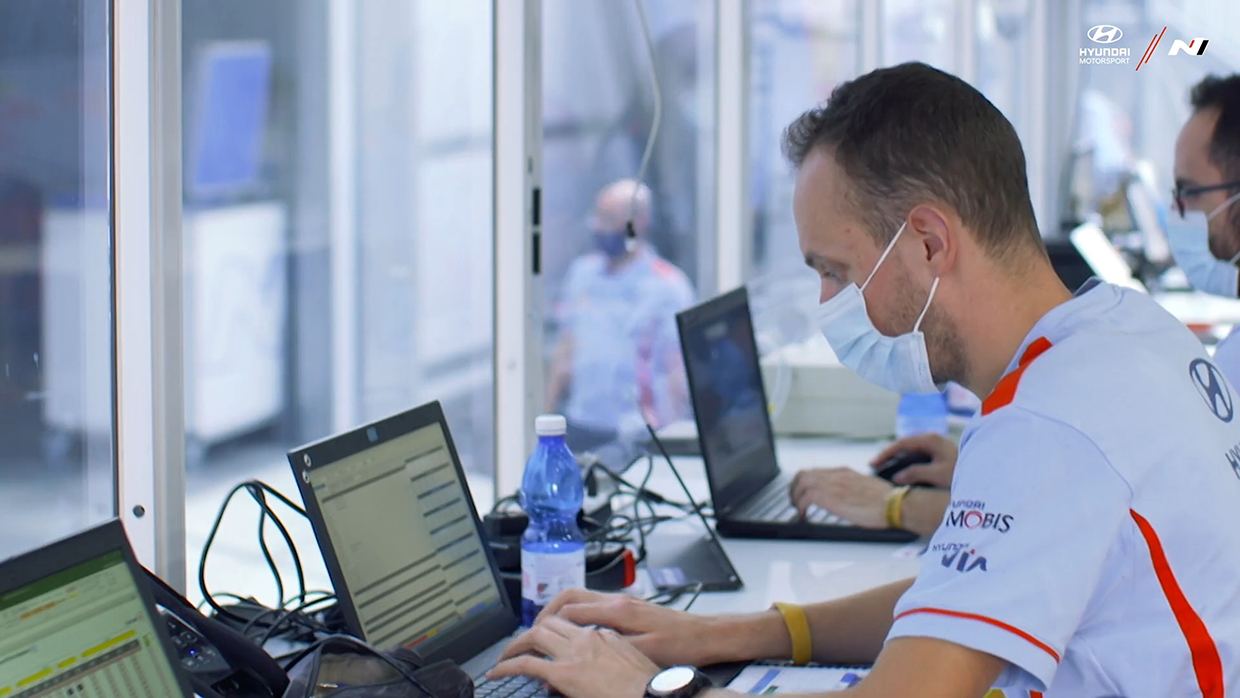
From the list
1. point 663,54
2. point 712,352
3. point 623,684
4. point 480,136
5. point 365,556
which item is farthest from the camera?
point 663,54

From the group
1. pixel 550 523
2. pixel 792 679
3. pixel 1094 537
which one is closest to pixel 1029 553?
pixel 1094 537

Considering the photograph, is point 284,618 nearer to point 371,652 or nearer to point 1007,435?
point 371,652

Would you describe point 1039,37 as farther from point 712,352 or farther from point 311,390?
point 712,352

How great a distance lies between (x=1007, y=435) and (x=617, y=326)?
295 cm

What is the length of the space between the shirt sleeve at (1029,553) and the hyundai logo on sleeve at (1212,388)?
0.65ft

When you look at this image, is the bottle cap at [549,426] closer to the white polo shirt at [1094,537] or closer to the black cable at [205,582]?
the black cable at [205,582]

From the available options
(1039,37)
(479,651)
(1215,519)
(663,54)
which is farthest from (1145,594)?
(1039,37)

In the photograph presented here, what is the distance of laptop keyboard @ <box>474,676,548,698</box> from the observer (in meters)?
1.36

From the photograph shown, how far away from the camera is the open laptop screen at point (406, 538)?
1.39 m

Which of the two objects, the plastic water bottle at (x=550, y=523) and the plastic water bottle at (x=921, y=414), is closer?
the plastic water bottle at (x=550, y=523)

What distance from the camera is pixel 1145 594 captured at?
105 centimetres

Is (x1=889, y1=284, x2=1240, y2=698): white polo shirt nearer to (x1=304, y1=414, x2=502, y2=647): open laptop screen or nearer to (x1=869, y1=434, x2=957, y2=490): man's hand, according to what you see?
(x1=304, y1=414, x2=502, y2=647): open laptop screen

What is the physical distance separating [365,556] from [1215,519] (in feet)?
2.88

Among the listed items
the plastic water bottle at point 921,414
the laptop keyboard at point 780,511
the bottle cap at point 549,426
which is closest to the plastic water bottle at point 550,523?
the bottle cap at point 549,426
